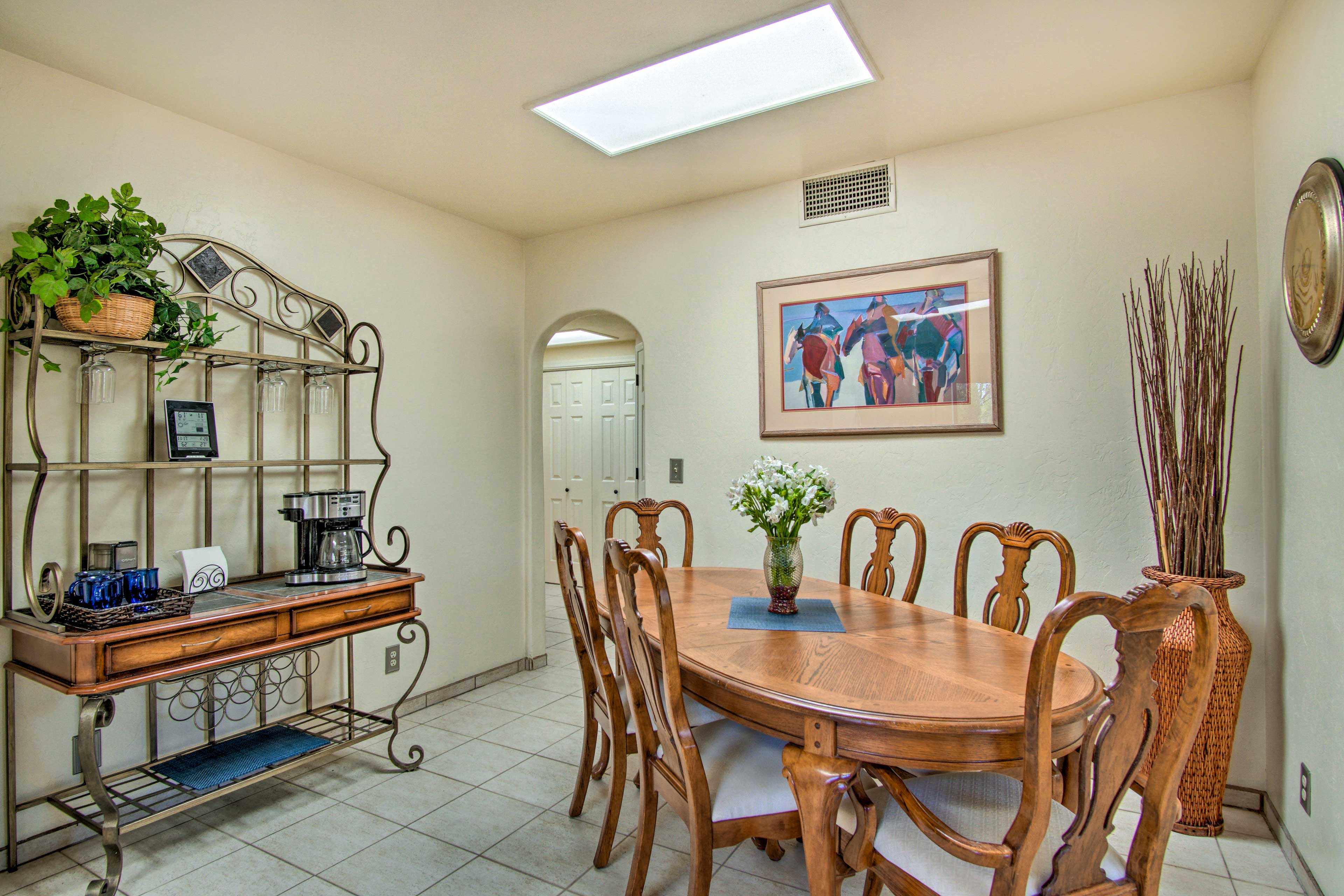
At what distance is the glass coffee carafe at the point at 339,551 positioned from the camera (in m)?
2.70

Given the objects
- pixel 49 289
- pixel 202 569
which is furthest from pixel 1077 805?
pixel 49 289

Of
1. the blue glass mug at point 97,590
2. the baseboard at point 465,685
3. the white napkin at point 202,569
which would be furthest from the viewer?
the baseboard at point 465,685

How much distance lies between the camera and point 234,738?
2.67 metres

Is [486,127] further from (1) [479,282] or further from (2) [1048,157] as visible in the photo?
A: (2) [1048,157]

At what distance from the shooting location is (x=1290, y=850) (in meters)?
2.18

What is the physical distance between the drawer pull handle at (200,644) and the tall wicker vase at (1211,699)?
293cm

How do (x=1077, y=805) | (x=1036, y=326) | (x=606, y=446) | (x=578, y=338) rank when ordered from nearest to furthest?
(x=1077, y=805), (x=1036, y=326), (x=606, y=446), (x=578, y=338)

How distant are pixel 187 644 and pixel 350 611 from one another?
1.80 ft

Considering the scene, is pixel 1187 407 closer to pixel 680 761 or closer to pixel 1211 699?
pixel 1211 699

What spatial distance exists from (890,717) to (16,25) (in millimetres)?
3025

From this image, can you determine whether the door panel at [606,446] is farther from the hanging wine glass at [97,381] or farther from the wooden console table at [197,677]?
the hanging wine glass at [97,381]

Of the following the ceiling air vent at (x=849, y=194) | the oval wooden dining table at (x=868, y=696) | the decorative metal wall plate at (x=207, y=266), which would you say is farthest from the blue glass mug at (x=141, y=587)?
the ceiling air vent at (x=849, y=194)

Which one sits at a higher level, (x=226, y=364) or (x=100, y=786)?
(x=226, y=364)

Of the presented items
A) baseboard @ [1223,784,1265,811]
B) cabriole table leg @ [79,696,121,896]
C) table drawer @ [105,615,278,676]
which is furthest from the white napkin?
baseboard @ [1223,784,1265,811]
